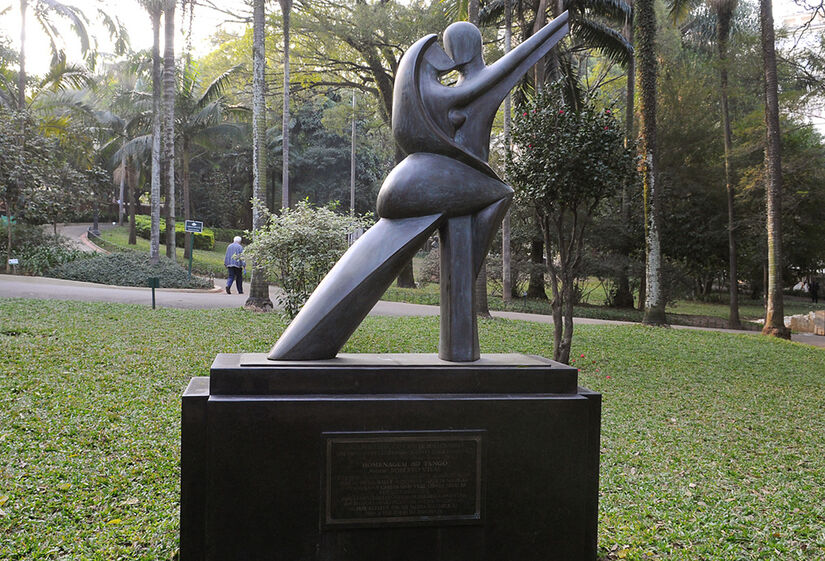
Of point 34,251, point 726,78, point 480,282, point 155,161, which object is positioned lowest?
point 480,282

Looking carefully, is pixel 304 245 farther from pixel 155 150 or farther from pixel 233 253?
pixel 155 150

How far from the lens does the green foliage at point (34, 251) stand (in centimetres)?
1859

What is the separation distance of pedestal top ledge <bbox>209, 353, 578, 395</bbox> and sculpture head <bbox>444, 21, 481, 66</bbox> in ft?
6.26

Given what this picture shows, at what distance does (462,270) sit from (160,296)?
521 inches

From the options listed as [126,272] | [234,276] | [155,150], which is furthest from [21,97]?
[234,276]

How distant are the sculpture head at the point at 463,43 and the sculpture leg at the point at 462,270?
933 mm

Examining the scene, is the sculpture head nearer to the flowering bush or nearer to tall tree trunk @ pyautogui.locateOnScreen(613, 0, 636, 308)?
the flowering bush

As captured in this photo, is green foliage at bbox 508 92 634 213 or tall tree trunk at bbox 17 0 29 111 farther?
tall tree trunk at bbox 17 0 29 111

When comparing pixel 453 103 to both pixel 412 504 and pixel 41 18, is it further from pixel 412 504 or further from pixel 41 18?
pixel 41 18

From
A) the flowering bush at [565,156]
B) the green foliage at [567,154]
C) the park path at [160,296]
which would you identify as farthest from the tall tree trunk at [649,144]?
the green foliage at [567,154]

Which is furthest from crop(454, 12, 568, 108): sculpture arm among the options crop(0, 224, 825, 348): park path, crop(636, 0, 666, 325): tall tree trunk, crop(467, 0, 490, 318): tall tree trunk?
crop(0, 224, 825, 348): park path

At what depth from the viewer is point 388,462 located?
328 cm

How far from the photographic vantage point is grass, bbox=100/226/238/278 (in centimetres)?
2384

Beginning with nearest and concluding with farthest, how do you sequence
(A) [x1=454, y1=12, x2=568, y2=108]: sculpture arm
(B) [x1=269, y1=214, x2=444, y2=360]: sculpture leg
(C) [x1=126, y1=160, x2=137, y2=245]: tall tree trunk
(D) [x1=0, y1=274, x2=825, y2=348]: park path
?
1. (B) [x1=269, y1=214, x2=444, y2=360]: sculpture leg
2. (A) [x1=454, y1=12, x2=568, y2=108]: sculpture arm
3. (D) [x1=0, y1=274, x2=825, y2=348]: park path
4. (C) [x1=126, y1=160, x2=137, y2=245]: tall tree trunk
